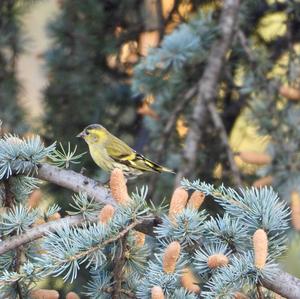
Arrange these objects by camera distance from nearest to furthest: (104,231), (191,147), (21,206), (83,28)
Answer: (104,231)
(21,206)
(191,147)
(83,28)

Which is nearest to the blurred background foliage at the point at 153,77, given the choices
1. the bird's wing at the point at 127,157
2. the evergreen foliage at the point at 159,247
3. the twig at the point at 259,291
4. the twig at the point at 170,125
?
the twig at the point at 170,125

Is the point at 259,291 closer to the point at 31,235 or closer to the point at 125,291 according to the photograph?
the point at 125,291

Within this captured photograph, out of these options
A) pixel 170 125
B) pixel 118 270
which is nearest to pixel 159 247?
pixel 118 270

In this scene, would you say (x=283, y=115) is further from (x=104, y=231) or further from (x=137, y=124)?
(x=104, y=231)

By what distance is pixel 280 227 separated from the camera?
5.75 feet

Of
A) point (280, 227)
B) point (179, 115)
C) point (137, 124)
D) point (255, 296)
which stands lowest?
point (137, 124)

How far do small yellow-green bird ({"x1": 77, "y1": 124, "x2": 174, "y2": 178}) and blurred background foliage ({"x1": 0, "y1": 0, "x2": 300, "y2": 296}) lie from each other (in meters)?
0.18

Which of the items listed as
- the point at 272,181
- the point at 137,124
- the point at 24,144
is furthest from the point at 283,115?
the point at 24,144

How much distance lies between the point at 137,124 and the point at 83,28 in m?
0.57

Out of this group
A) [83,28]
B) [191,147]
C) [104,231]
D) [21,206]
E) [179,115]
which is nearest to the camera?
[104,231]

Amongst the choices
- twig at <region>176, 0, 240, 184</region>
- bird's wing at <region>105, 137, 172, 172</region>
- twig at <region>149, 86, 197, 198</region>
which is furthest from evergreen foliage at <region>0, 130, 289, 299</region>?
twig at <region>149, 86, 197, 198</region>

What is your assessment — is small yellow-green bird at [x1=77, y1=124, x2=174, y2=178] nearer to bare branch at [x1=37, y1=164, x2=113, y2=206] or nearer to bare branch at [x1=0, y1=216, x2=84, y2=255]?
bare branch at [x1=37, y1=164, x2=113, y2=206]

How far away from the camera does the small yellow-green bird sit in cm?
309

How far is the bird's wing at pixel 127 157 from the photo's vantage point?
10.00 ft
